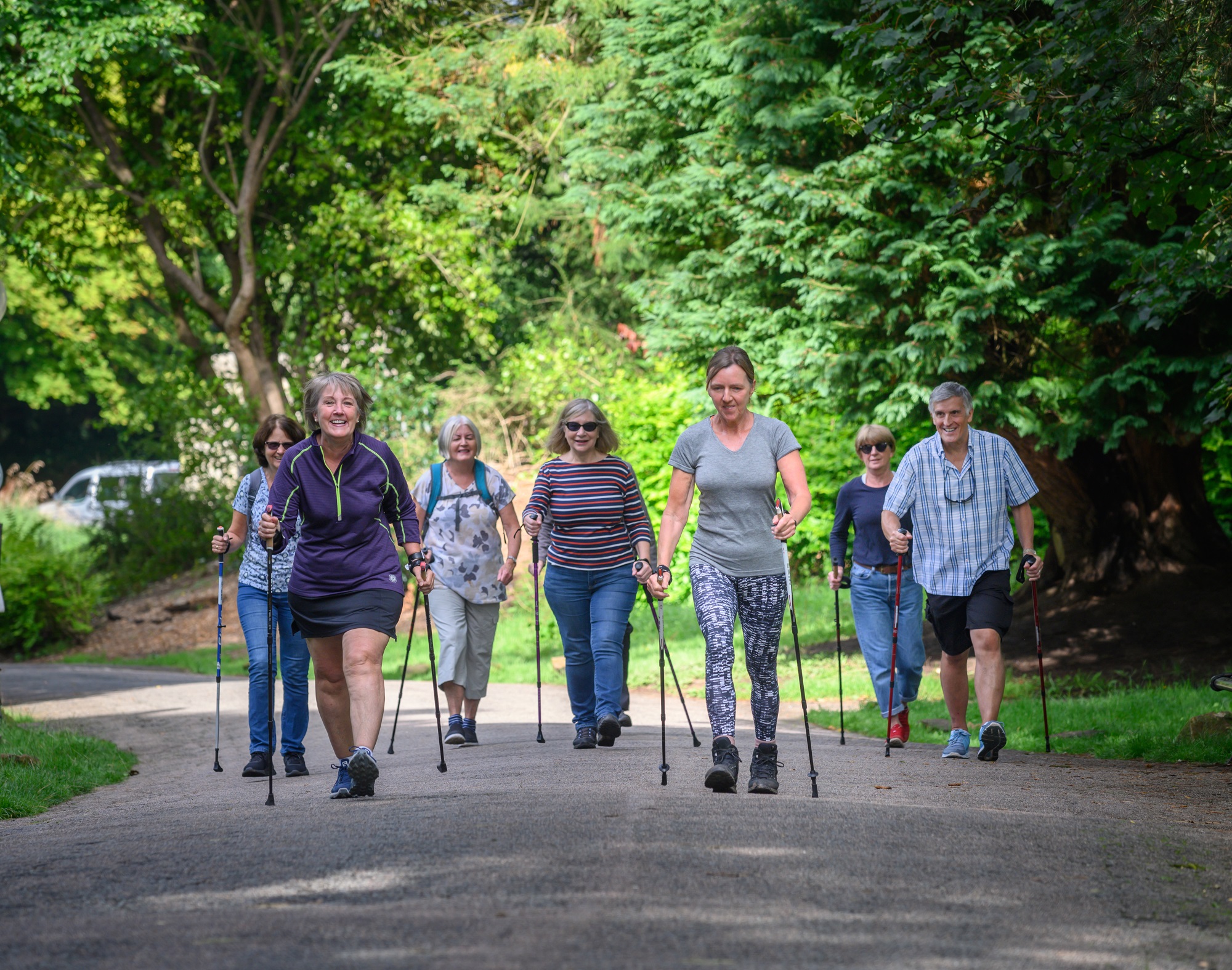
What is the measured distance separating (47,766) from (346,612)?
331cm

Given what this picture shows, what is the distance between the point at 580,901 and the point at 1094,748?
19.1 feet

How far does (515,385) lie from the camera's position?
26.5m

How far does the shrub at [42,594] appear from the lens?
1986 centimetres

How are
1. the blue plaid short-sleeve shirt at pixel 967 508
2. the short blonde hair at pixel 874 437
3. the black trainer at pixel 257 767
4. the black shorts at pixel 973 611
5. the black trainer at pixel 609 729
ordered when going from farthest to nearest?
the short blonde hair at pixel 874 437 → the black trainer at pixel 609 729 → the black trainer at pixel 257 767 → the blue plaid short-sleeve shirt at pixel 967 508 → the black shorts at pixel 973 611

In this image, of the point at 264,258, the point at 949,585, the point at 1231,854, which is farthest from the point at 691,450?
the point at 264,258

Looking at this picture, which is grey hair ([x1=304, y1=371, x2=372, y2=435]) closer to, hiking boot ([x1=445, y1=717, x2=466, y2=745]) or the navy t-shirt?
hiking boot ([x1=445, y1=717, x2=466, y2=745])

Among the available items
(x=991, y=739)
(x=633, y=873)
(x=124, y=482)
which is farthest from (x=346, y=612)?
(x=124, y=482)

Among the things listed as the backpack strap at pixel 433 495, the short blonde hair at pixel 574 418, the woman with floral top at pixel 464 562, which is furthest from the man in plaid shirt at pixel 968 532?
the backpack strap at pixel 433 495

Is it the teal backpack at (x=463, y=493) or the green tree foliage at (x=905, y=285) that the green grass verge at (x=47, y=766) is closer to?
the teal backpack at (x=463, y=493)

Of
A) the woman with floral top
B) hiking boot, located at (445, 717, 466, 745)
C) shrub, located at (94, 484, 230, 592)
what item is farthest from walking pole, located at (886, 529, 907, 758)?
shrub, located at (94, 484, 230, 592)

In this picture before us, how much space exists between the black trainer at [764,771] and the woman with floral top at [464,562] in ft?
9.94

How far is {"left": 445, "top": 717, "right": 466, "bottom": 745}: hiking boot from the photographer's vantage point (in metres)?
9.67

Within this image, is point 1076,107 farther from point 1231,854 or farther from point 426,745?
point 426,745

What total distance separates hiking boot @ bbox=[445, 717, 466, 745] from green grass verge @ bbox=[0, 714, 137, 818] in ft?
6.91
